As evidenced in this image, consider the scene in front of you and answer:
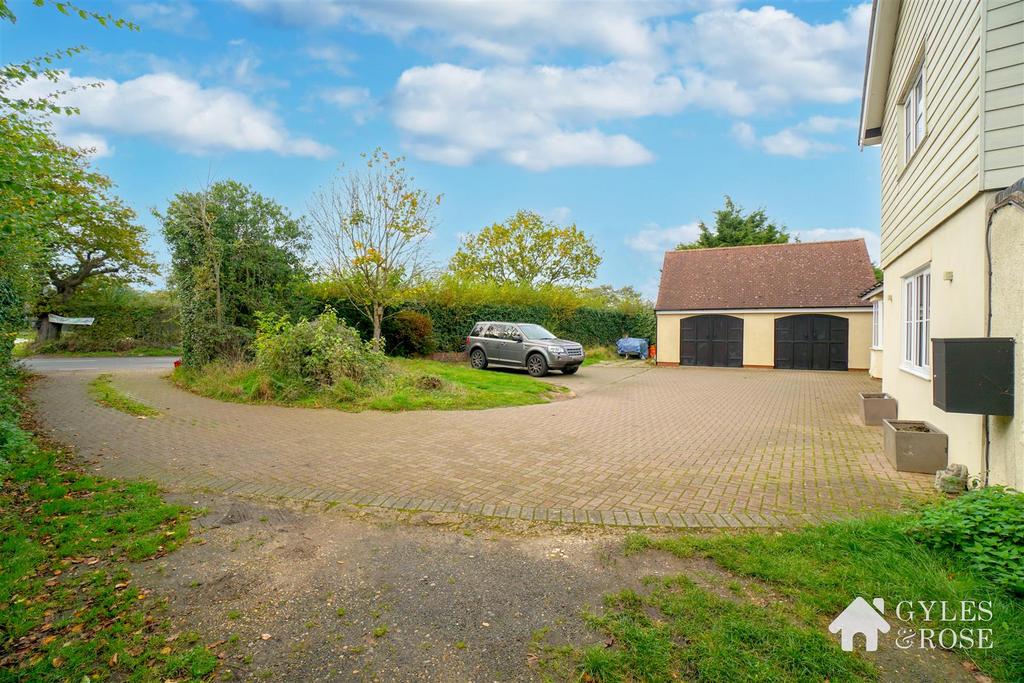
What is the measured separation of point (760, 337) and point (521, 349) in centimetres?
1144

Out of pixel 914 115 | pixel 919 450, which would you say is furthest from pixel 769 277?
pixel 919 450

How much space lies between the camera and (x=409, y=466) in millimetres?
6008

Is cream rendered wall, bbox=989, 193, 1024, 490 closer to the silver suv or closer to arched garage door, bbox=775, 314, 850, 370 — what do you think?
the silver suv

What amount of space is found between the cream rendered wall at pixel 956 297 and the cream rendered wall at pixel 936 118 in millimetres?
198

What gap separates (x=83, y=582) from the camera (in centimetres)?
326

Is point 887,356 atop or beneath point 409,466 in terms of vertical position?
atop

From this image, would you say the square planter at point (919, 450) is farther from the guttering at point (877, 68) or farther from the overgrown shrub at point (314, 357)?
the overgrown shrub at point (314, 357)

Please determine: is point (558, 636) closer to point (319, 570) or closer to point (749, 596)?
point (749, 596)

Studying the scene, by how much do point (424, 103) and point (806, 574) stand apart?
12455mm

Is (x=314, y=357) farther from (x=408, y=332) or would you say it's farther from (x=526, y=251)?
(x=526, y=251)

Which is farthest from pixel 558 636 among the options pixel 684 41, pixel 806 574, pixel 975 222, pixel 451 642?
pixel 684 41

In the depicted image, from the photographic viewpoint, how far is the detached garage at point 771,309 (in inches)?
796

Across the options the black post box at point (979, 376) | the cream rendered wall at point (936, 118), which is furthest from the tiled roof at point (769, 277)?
the black post box at point (979, 376)

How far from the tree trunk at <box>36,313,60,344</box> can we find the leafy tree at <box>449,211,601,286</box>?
24079 mm
